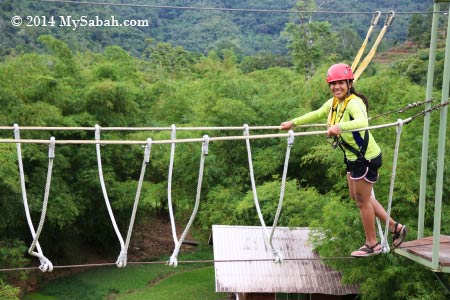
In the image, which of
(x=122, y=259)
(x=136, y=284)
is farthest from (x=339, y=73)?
(x=136, y=284)

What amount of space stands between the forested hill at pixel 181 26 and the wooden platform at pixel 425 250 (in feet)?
56.8

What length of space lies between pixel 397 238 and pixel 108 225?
11.7 metres

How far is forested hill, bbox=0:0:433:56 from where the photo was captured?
29.2 metres

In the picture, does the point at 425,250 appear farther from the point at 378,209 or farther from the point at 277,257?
the point at 277,257

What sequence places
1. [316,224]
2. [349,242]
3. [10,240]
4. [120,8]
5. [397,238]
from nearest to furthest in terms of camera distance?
[397,238], [349,242], [316,224], [10,240], [120,8]

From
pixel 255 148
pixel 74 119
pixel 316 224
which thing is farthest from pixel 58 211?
pixel 316 224

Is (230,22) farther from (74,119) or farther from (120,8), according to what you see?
(74,119)

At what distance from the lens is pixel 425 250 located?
4133 mm

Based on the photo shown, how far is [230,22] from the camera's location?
135 feet

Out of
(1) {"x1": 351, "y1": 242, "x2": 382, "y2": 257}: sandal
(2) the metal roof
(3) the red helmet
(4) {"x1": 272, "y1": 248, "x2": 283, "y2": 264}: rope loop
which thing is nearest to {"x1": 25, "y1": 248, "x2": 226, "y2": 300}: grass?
(2) the metal roof

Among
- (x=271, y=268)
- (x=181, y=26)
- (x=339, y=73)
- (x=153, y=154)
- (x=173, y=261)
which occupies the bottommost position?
(x=271, y=268)

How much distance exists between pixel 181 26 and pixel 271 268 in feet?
100

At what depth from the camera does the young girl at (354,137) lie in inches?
146

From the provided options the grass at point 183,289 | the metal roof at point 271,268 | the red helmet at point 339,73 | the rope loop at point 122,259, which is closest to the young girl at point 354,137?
the red helmet at point 339,73
